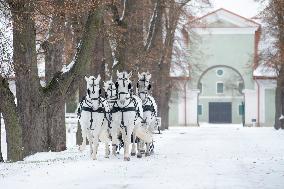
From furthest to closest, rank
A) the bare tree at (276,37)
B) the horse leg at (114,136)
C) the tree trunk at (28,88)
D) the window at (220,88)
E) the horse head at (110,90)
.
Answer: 1. the window at (220,88)
2. the bare tree at (276,37)
3. the tree trunk at (28,88)
4. the horse head at (110,90)
5. the horse leg at (114,136)

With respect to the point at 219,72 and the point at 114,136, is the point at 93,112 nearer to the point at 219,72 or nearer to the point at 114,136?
the point at 114,136

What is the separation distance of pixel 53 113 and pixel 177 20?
2317 cm

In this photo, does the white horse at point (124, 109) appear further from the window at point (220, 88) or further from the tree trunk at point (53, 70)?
the window at point (220, 88)

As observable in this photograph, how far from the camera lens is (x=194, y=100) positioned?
71.2 metres

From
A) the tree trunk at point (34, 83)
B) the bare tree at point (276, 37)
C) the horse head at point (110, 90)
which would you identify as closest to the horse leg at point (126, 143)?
the horse head at point (110, 90)

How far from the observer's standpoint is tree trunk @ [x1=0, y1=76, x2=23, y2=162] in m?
17.8

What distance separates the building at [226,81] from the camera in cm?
6969

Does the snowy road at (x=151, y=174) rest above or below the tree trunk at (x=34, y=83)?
below

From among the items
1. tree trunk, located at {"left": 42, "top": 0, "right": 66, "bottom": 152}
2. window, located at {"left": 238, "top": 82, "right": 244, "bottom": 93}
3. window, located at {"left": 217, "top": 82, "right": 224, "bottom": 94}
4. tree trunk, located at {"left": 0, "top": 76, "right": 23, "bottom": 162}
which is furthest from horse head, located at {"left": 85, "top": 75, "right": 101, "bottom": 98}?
window, located at {"left": 217, "top": 82, "right": 224, "bottom": 94}

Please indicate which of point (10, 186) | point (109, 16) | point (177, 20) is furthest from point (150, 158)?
point (177, 20)

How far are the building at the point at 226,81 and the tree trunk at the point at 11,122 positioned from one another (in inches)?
1798

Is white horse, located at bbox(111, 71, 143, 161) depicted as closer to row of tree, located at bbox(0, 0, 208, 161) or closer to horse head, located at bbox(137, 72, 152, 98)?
horse head, located at bbox(137, 72, 152, 98)

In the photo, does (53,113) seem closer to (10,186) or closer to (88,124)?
(88,124)

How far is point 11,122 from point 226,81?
2416 inches
